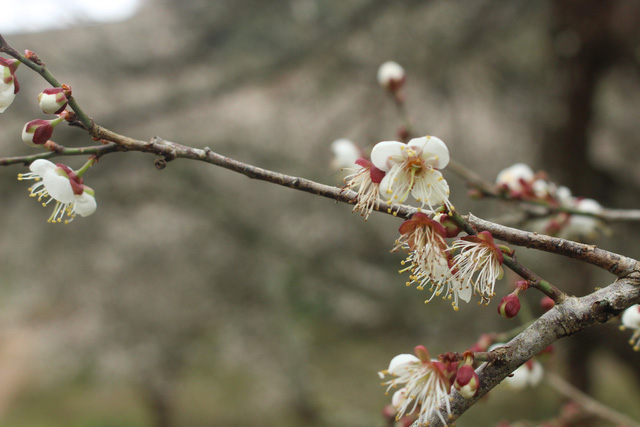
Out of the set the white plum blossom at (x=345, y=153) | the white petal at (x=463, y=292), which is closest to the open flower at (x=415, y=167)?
the white petal at (x=463, y=292)

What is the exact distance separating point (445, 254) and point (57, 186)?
1.68 ft

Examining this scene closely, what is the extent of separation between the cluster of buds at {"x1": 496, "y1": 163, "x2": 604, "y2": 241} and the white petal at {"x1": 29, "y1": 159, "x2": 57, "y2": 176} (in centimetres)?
86

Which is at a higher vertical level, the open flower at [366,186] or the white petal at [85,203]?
the open flower at [366,186]

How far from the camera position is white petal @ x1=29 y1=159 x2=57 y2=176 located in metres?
0.66

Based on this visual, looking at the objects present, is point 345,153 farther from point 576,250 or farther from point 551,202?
point 576,250

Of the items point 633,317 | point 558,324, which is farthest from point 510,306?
point 633,317

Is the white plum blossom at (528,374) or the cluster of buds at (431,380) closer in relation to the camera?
the cluster of buds at (431,380)

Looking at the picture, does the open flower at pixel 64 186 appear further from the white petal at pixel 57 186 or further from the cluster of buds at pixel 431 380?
the cluster of buds at pixel 431 380

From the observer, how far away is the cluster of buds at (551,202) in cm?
115

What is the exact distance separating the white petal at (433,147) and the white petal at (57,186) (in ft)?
1.52

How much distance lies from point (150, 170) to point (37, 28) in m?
0.99

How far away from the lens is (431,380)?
2.01 ft

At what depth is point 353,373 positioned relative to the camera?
13.2 feet

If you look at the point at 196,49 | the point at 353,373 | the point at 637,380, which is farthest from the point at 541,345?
the point at 353,373
